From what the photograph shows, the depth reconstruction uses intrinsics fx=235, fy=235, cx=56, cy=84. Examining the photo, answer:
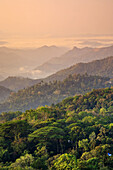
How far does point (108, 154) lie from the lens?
3250cm

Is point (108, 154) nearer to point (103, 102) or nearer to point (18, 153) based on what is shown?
point (18, 153)

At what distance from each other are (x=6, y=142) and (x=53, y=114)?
21876mm

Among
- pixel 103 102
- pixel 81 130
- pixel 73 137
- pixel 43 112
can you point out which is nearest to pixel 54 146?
pixel 73 137

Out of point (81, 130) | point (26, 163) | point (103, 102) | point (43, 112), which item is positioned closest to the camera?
point (26, 163)

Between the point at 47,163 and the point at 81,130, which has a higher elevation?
the point at 81,130

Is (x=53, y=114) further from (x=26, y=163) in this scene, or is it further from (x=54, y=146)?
(x=26, y=163)

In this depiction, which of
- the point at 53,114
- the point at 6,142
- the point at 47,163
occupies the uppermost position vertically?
the point at 53,114

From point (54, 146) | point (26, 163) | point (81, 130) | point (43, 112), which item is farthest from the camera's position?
point (43, 112)

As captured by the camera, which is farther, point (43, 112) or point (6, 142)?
point (43, 112)

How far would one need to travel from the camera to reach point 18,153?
3947 cm

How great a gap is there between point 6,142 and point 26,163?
10.9 meters

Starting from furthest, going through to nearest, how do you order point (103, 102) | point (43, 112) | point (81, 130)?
point (103, 102), point (43, 112), point (81, 130)

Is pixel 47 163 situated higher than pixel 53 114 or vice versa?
pixel 53 114

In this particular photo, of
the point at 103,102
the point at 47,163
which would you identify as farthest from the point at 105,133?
the point at 103,102
